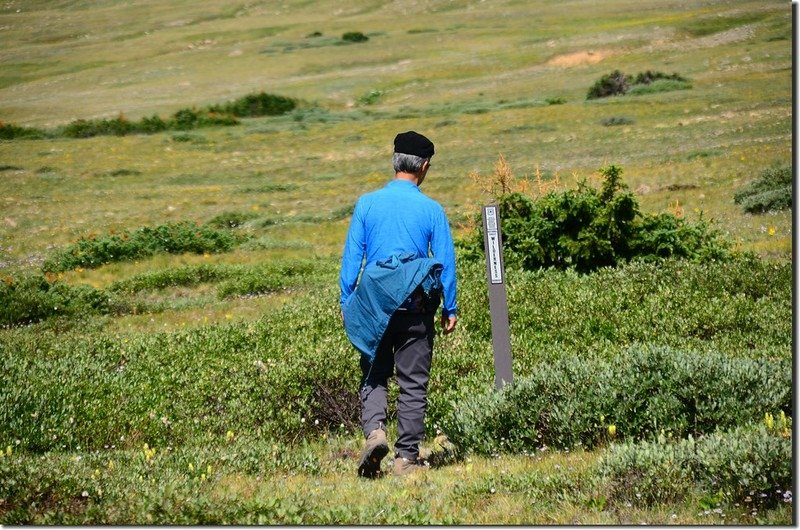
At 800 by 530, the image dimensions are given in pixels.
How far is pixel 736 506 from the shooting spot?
5.57m

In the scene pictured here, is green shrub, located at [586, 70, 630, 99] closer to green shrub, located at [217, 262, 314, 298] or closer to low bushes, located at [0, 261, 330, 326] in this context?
low bushes, located at [0, 261, 330, 326]

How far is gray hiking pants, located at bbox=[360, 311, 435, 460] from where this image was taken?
7.10 metres

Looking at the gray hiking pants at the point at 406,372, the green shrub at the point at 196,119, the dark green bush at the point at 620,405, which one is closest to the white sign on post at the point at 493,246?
the gray hiking pants at the point at 406,372

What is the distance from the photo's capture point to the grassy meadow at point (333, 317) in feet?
19.9

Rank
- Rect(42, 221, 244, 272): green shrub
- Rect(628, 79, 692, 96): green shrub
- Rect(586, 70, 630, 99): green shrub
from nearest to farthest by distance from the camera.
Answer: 1. Rect(42, 221, 244, 272): green shrub
2. Rect(628, 79, 692, 96): green shrub
3. Rect(586, 70, 630, 99): green shrub

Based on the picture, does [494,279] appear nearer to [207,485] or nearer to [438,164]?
[207,485]

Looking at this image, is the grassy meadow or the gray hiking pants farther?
the gray hiking pants

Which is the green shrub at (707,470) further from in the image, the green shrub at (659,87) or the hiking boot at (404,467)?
the green shrub at (659,87)

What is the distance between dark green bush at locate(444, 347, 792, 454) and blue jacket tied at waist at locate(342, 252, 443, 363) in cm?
112

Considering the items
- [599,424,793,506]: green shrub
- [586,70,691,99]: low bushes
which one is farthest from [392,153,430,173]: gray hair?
[586,70,691,99]: low bushes

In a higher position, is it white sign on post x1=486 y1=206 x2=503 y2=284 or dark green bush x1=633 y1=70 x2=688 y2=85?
white sign on post x1=486 y1=206 x2=503 y2=284

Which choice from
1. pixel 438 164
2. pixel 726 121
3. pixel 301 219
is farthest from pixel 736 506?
pixel 726 121

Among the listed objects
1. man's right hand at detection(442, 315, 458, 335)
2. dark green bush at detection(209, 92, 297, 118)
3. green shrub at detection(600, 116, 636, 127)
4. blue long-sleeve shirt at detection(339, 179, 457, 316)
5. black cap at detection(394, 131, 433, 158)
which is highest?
black cap at detection(394, 131, 433, 158)

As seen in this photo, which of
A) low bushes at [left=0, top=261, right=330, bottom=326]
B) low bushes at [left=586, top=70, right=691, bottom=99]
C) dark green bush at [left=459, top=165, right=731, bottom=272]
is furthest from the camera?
low bushes at [left=586, top=70, right=691, bottom=99]
